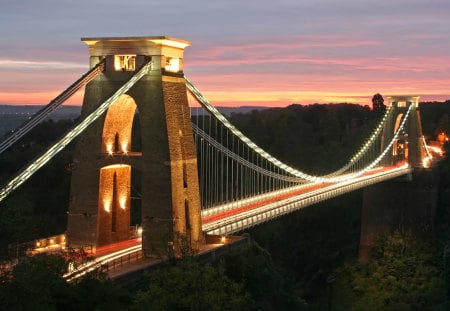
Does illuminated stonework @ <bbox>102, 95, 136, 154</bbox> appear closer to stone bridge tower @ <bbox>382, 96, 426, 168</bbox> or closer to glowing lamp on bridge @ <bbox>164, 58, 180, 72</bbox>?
glowing lamp on bridge @ <bbox>164, 58, 180, 72</bbox>

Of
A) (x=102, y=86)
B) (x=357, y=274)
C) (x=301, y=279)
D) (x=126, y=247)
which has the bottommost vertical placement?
(x=301, y=279)

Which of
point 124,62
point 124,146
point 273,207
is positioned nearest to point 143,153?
point 124,146

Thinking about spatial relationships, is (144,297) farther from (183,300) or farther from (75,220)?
(75,220)

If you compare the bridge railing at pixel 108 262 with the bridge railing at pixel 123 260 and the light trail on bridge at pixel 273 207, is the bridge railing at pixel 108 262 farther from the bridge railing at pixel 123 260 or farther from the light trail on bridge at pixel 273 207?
the light trail on bridge at pixel 273 207

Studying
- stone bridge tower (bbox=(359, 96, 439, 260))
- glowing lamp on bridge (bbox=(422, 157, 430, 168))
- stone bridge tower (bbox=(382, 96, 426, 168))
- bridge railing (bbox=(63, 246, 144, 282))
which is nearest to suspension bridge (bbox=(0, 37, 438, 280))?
bridge railing (bbox=(63, 246, 144, 282))

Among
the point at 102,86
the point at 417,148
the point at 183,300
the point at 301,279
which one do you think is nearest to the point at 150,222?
the point at 102,86

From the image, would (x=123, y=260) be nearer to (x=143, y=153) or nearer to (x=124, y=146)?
(x=143, y=153)

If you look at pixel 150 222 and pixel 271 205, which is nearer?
pixel 150 222
